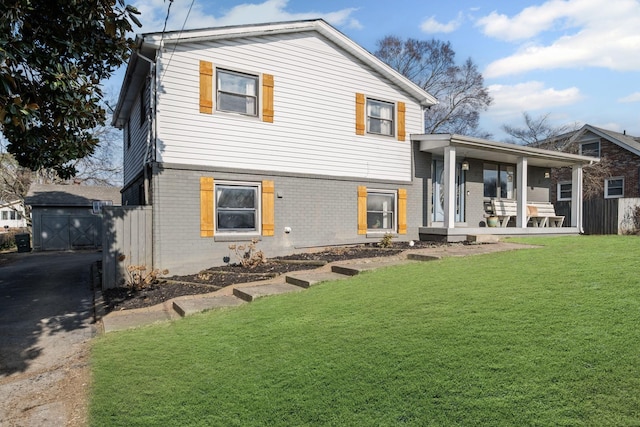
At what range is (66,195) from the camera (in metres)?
25.7

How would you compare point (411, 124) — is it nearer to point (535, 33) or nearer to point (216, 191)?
point (535, 33)

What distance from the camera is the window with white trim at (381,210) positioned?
43.8 ft

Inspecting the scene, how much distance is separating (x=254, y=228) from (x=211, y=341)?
620 centimetres

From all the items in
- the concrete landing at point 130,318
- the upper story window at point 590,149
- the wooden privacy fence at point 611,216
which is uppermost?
the upper story window at point 590,149

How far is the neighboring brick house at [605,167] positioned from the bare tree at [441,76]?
7.60 m

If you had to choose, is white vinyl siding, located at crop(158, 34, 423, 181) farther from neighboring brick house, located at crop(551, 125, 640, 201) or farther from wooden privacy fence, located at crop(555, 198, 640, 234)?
neighboring brick house, located at crop(551, 125, 640, 201)

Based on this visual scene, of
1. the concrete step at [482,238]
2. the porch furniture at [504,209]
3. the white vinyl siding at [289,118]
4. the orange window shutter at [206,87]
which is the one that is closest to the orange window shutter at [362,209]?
the white vinyl siding at [289,118]

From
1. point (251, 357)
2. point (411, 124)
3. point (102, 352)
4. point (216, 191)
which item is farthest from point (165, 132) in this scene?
point (411, 124)

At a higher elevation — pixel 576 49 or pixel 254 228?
pixel 576 49

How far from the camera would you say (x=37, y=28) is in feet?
19.1

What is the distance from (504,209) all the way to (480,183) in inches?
52.4

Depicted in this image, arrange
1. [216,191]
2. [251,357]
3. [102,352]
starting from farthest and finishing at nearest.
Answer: [216,191] < [102,352] < [251,357]

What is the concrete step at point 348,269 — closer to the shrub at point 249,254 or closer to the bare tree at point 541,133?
the shrub at point 249,254

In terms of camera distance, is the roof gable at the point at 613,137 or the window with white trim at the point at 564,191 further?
the window with white trim at the point at 564,191
